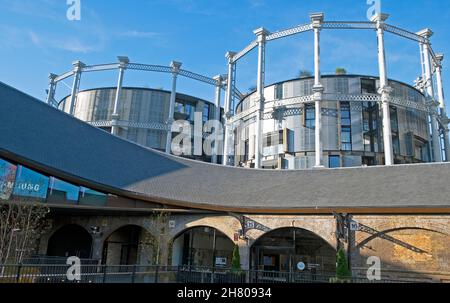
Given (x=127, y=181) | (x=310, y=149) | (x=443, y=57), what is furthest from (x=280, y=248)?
(x=443, y=57)

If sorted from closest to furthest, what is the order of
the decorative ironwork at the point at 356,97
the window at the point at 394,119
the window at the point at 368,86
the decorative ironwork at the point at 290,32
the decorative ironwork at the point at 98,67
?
the decorative ironwork at the point at 356,97
the decorative ironwork at the point at 290,32
the window at the point at 394,119
the window at the point at 368,86
the decorative ironwork at the point at 98,67

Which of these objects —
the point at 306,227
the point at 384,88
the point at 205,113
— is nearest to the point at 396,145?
the point at 384,88

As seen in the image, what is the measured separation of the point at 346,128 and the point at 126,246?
89.9ft

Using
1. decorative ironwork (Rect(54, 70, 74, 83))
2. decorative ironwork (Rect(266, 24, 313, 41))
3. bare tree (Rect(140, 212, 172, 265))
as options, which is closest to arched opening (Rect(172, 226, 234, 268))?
bare tree (Rect(140, 212, 172, 265))

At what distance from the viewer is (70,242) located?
24953 mm

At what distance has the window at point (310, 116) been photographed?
41531 millimetres

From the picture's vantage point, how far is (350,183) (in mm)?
20938

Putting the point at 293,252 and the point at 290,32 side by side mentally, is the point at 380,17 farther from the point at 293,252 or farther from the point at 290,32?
Result: the point at 293,252

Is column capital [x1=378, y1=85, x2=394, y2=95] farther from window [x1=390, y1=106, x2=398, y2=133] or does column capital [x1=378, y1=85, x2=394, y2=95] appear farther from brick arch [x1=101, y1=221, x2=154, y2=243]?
brick arch [x1=101, y1=221, x2=154, y2=243]

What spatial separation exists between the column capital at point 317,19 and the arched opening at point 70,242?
99.4 feet

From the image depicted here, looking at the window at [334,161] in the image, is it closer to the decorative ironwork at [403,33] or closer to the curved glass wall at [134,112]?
the decorative ironwork at [403,33]

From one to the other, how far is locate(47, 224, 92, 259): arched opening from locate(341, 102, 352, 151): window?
27854 mm

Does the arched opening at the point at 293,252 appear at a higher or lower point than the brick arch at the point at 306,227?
lower

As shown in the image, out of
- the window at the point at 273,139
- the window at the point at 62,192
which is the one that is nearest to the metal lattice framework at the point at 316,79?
the window at the point at 273,139
